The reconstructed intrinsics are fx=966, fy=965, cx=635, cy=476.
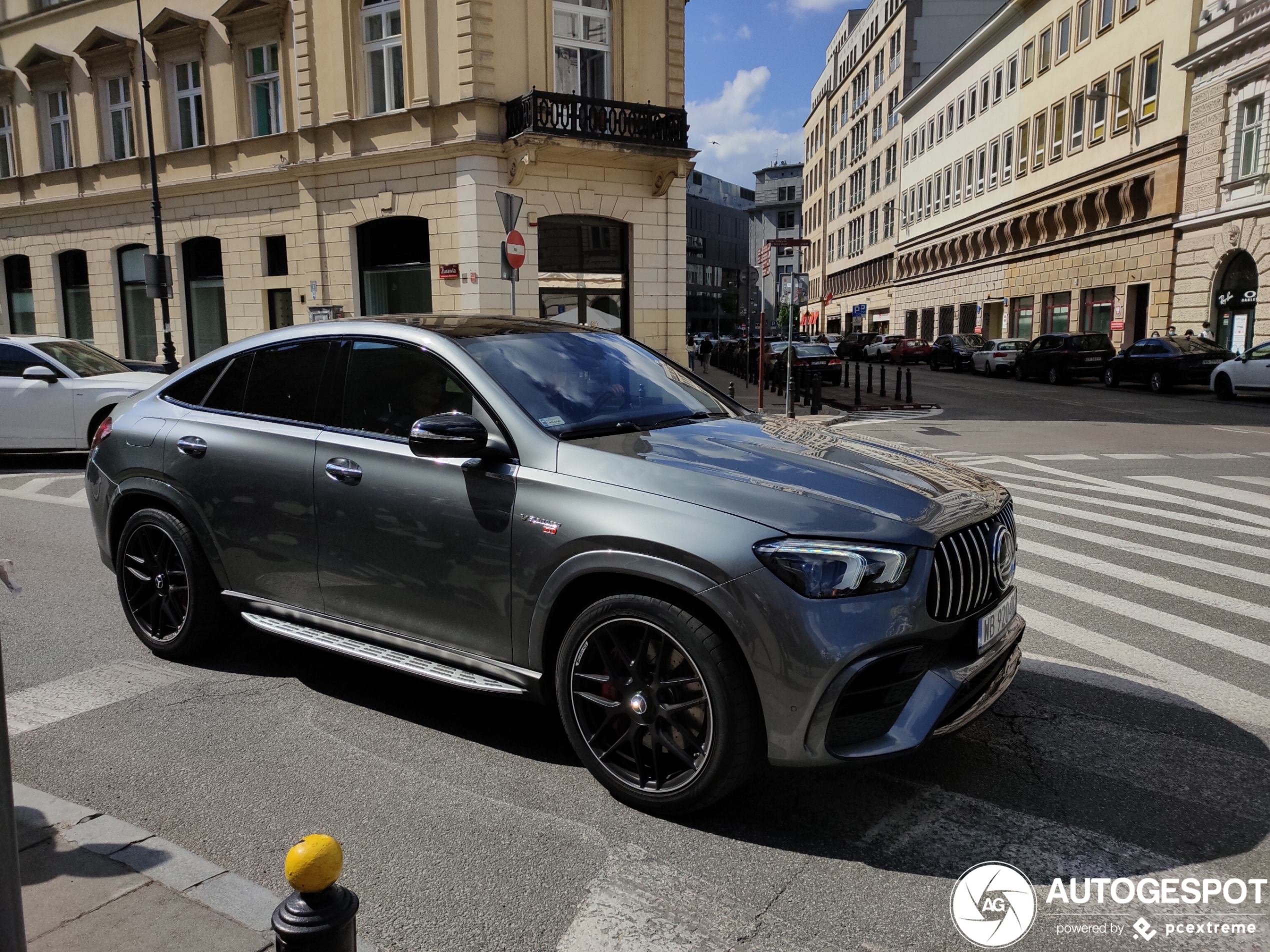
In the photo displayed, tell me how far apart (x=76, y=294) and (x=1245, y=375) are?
3115 cm

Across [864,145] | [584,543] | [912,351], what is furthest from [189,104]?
[864,145]

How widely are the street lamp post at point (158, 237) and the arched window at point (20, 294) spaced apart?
664cm

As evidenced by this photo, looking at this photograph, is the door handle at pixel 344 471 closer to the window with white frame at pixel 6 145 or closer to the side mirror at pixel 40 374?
the side mirror at pixel 40 374

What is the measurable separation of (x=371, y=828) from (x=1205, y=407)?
73.9ft

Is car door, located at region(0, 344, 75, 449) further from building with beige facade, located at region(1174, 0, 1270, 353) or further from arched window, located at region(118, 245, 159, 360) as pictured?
building with beige facade, located at region(1174, 0, 1270, 353)

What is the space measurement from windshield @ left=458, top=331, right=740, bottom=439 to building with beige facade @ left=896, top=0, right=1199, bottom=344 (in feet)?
117

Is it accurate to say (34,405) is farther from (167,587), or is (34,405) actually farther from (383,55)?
(383,55)

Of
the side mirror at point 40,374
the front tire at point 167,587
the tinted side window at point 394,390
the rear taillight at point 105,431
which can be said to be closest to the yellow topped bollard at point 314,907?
the tinted side window at point 394,390

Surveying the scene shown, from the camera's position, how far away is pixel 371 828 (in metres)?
3.17

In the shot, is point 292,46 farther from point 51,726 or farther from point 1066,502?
point 51,726

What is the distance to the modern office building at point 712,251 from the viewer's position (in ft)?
404

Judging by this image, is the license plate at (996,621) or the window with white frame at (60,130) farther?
the window with white frame at (60,130)

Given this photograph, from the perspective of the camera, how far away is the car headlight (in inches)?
114

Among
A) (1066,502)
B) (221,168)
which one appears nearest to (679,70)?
(221,168)
